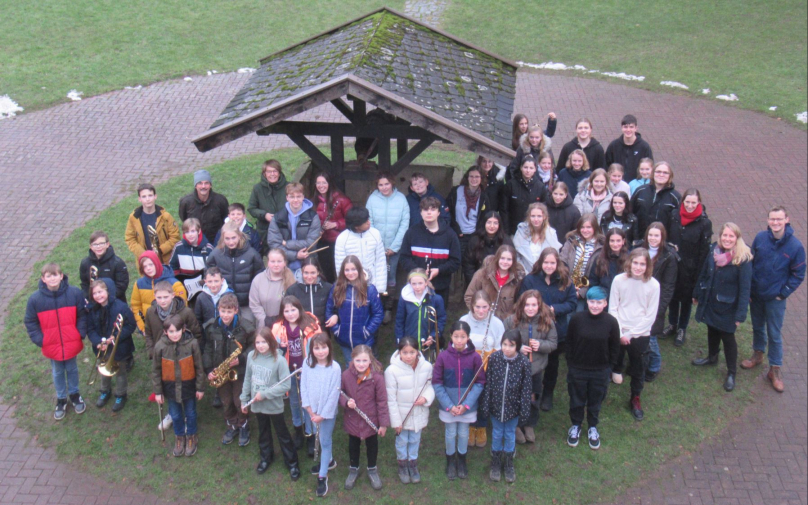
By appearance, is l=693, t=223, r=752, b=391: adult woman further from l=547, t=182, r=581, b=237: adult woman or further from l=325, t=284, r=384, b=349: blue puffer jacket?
l=325, t=284, r=384, b=349: blue puffer jacket

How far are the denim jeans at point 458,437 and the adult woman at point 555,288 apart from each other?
113 cm

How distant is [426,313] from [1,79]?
13.1 m

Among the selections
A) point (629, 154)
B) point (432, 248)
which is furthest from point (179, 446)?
point (629, 154)

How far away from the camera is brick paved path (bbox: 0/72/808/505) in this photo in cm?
652

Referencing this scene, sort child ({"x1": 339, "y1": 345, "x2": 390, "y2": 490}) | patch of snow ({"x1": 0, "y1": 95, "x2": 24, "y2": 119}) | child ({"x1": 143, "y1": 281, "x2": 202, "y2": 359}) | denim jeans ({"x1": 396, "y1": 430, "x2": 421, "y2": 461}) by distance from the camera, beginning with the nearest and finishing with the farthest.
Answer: child ({"x1": 339, "y1": 345, "x2": 390, "y2": 490})
denim jeans ({"x1": 396, "y1": 430, "x2": 421, "y2": 461})
child ({"x1": 143, "y1": 281, "x2": 202, "y2": 359})
patch of snow ({"x1": 0, "y1": 95, "x2": 24, "y2": 119})

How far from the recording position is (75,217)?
433 inches

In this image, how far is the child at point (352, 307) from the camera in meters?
6.91

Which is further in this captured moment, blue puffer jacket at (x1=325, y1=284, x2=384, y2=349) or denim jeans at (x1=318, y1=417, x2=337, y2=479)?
blue puffer jacket at (x1=325, y1=284, x2=384, y2=349)

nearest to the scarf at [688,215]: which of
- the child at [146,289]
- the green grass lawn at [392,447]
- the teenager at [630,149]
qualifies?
the green grass lawn at [392,447]

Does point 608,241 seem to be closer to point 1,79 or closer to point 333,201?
point 333,201

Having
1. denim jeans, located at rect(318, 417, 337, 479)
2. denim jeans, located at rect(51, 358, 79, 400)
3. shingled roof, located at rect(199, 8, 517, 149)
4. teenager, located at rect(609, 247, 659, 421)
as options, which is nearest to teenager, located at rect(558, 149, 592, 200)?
shingled roof, located at rect(199, 8, 517, 149)

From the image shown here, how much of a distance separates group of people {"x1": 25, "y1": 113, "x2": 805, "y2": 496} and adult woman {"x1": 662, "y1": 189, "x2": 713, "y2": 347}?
2 centimetres

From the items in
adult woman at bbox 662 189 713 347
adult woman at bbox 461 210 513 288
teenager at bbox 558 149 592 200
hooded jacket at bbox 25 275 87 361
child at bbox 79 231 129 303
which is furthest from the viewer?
teenager at bbox 558 149 592 200

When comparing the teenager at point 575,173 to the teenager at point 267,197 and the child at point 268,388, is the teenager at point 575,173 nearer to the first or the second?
the teenager at point 267,197
